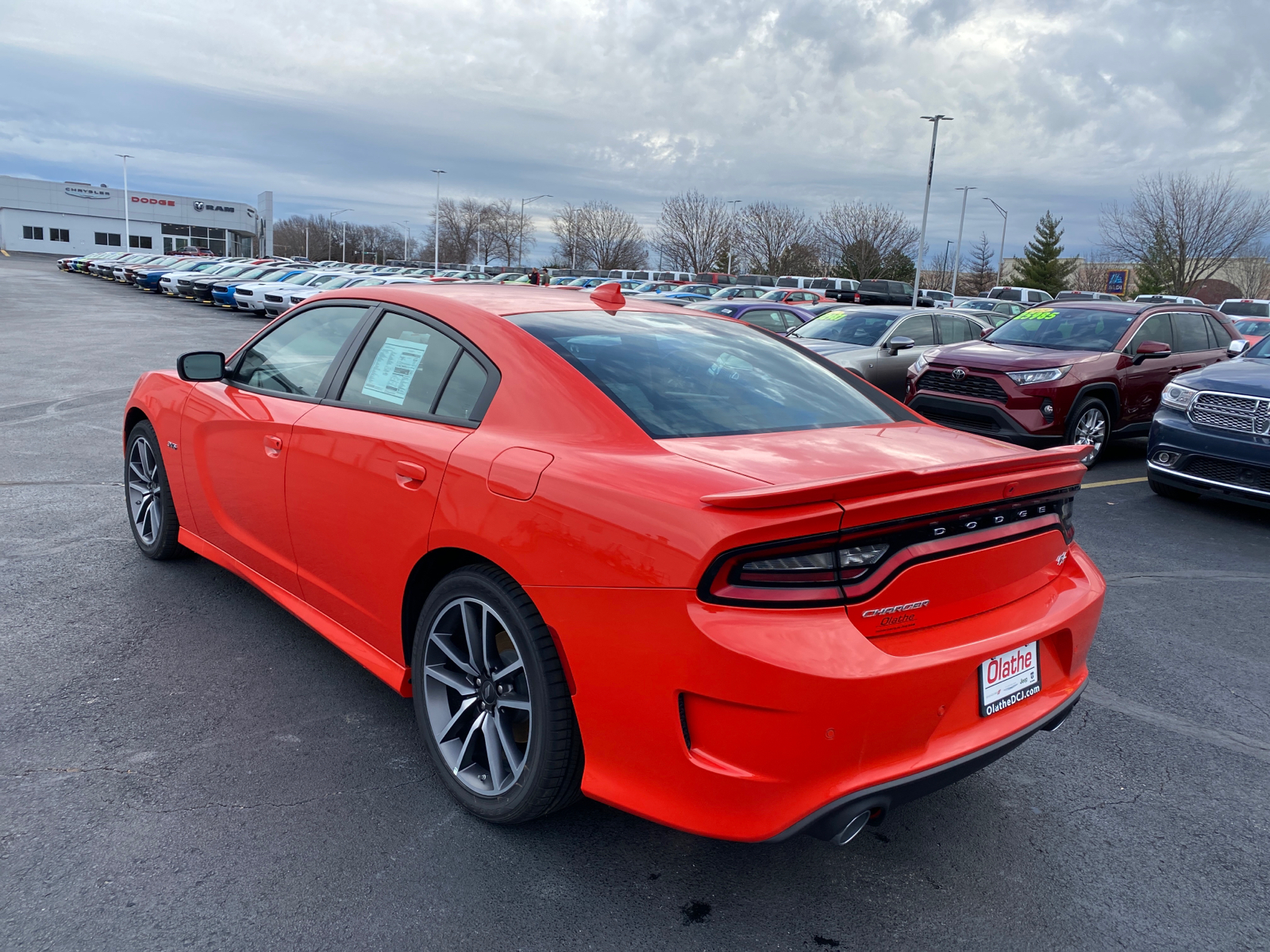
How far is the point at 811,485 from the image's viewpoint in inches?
85.2

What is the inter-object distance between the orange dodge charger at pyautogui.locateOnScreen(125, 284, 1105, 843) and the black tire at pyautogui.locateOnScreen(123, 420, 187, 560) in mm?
1305

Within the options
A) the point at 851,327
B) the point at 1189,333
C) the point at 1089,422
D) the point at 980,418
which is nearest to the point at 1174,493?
the point at 1089,422

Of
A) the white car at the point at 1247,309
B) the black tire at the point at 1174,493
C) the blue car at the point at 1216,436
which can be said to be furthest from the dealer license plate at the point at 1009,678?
the white car at the point at 1247,309

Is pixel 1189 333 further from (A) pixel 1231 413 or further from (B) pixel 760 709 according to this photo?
(B) pixel 760 709

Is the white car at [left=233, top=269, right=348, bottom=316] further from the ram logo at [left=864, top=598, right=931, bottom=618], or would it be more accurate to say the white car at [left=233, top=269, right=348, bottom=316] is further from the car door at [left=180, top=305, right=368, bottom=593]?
the ram logo at [left=864, top=598, right=931, bottom=618]

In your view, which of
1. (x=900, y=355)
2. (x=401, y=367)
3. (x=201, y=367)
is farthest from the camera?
(x=900, y=355)

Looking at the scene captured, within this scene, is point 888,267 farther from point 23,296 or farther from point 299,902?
point 299,902

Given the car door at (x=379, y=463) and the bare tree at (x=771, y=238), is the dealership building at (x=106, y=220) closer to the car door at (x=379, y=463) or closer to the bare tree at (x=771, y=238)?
the bare tree at (x=771, y=238)

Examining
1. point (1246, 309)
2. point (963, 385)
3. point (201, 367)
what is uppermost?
point (1246, 309)

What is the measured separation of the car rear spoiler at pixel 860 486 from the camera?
2.13 m

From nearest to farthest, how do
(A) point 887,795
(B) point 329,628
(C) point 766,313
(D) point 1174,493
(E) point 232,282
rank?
(A) point 887,795, (B) point 329,628, (D) point 1174,493, (C) point 766,313, (E) point 232,282

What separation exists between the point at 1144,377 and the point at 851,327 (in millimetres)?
4271

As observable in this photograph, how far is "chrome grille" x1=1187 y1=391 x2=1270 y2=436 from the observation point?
704 cm

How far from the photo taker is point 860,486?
2.22m
